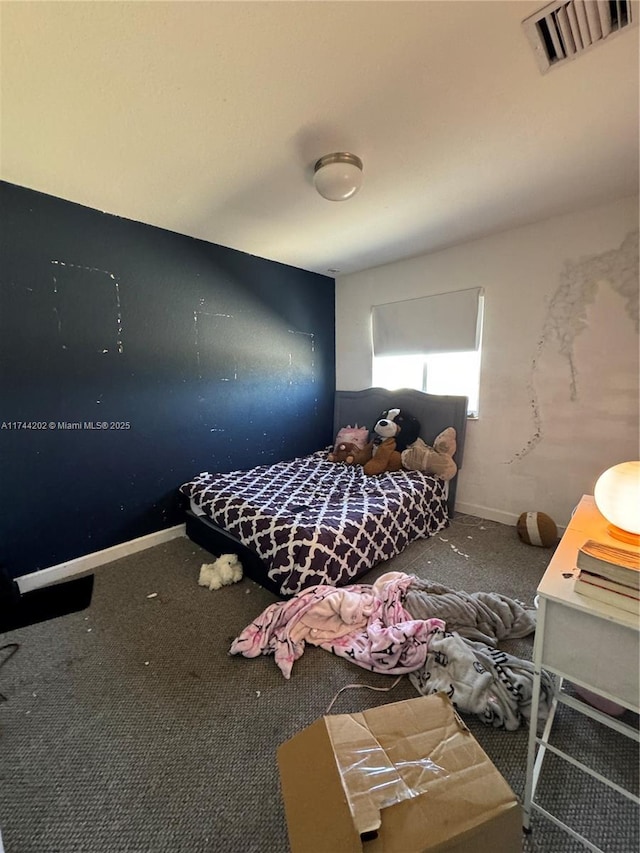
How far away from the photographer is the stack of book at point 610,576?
0.77 m

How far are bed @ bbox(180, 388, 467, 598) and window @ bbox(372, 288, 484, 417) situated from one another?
16 centimetres

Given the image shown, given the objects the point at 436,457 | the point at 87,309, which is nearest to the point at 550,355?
the point at 436,457

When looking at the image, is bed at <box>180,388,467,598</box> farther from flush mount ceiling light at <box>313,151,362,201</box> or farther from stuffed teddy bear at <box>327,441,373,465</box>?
flush mount ceiling light at <box>313,151,362,201</box>

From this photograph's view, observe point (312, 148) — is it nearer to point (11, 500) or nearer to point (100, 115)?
point (100, 115)

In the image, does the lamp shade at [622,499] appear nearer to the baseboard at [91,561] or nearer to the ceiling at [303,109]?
the ceiling at [303,109]

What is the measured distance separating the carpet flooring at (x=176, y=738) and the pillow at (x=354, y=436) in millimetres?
1846

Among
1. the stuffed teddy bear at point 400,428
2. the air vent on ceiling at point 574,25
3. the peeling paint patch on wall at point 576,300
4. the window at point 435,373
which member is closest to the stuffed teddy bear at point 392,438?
the stuffed teddy bear at point 400,428

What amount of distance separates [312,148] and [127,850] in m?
2.67

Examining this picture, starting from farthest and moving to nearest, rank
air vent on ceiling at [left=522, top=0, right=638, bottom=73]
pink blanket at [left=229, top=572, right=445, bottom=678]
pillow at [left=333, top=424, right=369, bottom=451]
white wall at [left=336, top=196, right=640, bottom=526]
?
1. pillow at [left=333, top=424, right=369, bottom=451]
2. white wall at [left=336, top=196, right=640, bottom=526]
3. pink blanket at [left=229, top=572, right=445, bottom=678]
4. air vent on ceiling at [left=522, top=0, right=638, bottom=73]

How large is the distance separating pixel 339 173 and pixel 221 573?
231 centimetres

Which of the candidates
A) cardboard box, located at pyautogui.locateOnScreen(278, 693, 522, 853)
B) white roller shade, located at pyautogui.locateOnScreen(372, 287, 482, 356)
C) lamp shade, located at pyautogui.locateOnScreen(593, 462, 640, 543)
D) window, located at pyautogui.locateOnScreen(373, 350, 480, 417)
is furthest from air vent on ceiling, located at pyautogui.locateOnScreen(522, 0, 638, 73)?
cardboard box, located at pyautogui.locateOnScreen(278, 693, 522, 853)

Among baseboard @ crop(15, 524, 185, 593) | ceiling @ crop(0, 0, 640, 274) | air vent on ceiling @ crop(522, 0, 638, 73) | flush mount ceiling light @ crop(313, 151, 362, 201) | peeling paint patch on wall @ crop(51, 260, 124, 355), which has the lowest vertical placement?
baseboard @ crop(15, 524, 185, 593)

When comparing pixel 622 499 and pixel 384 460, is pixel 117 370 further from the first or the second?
pixel 622 499

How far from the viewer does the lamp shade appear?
1.00 m
